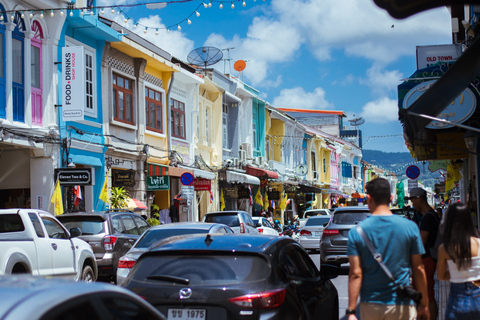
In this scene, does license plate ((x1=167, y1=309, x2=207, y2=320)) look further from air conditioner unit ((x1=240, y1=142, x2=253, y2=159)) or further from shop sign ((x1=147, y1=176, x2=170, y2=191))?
air conditioner unit ((x1=240, y1=142, x2=253, y2=159))

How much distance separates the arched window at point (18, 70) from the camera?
1833cm

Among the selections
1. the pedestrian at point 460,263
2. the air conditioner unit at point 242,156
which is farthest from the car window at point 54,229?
the air conditioner unit at point 242,156

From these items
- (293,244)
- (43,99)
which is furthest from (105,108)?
(293,244)

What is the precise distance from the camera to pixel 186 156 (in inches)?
1180

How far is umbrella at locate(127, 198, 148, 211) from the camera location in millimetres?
23364

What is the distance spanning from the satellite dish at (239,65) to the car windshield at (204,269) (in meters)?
35.2

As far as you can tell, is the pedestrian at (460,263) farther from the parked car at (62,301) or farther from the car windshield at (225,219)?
the car windshield at (225,219)

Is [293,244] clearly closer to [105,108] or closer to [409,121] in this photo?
[409,121]

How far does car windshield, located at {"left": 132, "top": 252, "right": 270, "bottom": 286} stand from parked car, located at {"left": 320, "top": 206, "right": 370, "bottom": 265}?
39.0 feet

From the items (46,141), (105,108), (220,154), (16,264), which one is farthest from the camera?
(220,154)

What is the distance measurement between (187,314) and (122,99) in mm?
19506

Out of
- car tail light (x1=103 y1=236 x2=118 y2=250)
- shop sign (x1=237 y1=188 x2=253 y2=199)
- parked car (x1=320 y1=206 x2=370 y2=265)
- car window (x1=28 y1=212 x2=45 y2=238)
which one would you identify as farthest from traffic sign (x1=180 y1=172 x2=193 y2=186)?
shop sign (x1=237 y1=188 x2=253 y2=199)

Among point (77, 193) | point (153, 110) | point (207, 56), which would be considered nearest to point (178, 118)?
point (153, 110)

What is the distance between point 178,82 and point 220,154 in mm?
6386
